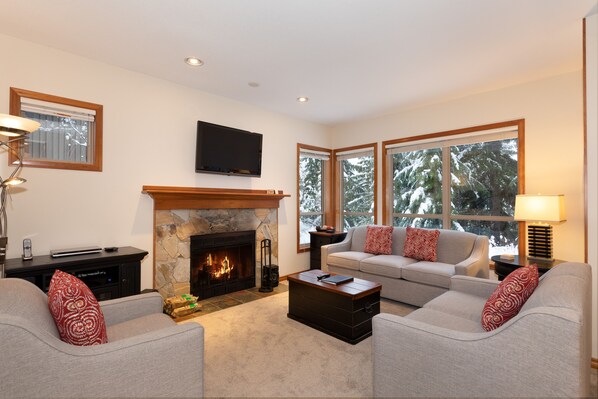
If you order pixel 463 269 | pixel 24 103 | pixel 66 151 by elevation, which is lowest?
pixel 463 269

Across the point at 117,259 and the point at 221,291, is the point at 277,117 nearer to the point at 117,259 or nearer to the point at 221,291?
the point at 221,291

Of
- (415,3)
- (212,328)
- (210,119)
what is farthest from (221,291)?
(415,3)

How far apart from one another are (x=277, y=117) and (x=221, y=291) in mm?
2820

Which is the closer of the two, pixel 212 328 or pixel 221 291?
pixel 212 328

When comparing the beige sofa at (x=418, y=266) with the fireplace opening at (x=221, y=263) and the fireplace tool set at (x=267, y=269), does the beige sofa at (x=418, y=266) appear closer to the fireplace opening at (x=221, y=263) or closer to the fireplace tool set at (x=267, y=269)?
the fireplace tool set at (x=267, y=269)

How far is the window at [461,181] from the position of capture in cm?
394

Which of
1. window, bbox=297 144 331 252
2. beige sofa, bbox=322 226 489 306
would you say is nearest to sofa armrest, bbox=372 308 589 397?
beige sofa, bbox=322 226 489 306

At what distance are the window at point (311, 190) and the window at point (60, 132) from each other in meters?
3.01

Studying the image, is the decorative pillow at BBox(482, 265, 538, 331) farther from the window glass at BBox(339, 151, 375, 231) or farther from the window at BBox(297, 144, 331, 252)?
the window at BBox(297, 144, 331, 252)

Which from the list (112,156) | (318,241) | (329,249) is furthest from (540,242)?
(112,156)

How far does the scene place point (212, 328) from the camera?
309 cm

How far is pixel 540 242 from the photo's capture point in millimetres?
3367

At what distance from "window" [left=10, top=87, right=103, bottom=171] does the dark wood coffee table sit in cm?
254

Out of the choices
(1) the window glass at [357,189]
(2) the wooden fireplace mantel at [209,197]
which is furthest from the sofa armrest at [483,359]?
(1) the window glass at [357,189]
